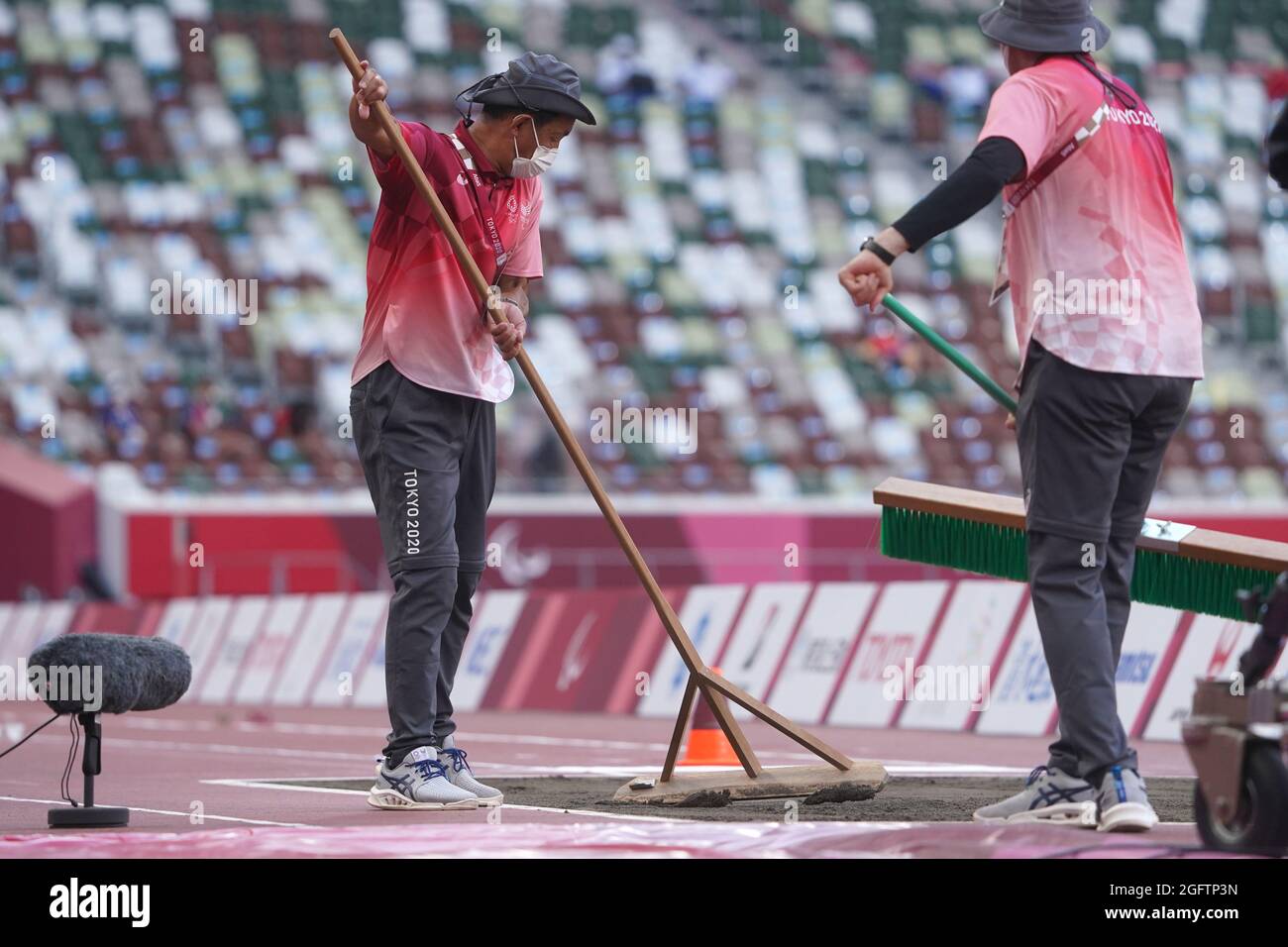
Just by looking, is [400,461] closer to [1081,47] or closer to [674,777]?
[674,777]

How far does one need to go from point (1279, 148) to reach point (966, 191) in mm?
818

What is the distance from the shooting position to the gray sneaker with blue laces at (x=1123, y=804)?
4.92 meters

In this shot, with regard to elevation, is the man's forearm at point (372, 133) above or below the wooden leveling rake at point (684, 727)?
above

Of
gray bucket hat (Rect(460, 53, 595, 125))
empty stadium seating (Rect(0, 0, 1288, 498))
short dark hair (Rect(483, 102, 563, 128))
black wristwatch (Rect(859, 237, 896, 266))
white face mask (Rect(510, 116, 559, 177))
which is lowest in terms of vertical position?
black wristwatch (Rect(859, 237, 896, 266))

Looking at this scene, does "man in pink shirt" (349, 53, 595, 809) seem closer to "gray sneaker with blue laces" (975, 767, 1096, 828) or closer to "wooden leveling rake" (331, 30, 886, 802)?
"wooden leveling rake" (331, 30, 886, 802)

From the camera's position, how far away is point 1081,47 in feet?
18.2

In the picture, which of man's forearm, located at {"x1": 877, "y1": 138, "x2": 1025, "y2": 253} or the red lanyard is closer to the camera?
man's forearm, located at {"x1": 877, "y1": 138, "x2": 1025, "y2": 253}

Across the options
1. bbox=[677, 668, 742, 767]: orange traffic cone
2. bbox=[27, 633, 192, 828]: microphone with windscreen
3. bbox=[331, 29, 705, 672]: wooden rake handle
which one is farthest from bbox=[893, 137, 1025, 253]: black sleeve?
bbox=[677, 668, 742, 767]: orange traffic cone

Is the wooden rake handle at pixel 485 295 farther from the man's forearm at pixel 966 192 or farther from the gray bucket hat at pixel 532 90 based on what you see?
the man's forearm at pixel 966 192

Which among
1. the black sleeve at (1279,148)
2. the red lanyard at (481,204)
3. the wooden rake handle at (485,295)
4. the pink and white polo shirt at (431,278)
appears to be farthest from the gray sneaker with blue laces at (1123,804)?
the red lanyard at (481,204)

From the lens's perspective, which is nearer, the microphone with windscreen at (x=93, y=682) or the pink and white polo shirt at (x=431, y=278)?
the microphone with windscreen at (x=93, y=682)

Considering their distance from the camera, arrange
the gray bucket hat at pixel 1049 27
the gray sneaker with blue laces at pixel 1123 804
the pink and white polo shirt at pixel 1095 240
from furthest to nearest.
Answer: the gray bucket hat at pixel 1049 27
the pink and white polo shirt at pixel 1095 240
the gray sneaker with blue laces at pixel 1123 804

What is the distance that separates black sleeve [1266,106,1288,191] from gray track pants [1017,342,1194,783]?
0.78 meters

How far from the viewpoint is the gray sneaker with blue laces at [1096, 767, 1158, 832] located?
4922 millimetres
